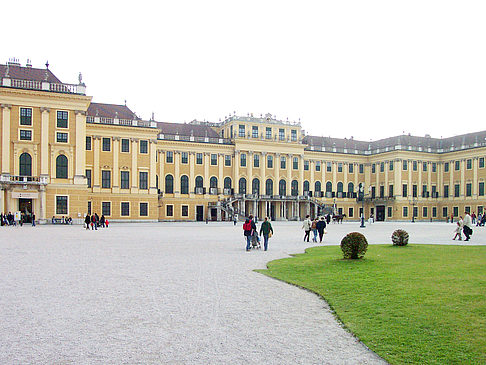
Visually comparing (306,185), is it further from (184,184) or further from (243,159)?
(184,184)

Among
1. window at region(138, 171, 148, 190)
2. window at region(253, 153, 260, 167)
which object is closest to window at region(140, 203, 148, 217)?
window at region(138, 171, 148, 190)

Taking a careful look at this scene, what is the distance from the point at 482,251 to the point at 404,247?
11.1 ft

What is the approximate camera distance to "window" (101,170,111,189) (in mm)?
62188

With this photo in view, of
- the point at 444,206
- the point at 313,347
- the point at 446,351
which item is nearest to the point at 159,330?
the point at 313,347

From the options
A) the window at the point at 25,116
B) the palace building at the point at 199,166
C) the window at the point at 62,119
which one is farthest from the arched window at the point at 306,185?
the window at the point at 25,116

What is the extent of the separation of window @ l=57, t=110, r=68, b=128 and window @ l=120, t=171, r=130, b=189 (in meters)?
11.9

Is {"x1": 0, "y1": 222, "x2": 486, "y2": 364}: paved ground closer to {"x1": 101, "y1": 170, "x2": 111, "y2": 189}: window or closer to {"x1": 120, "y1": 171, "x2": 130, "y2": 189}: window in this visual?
{"x1": 101, "y1": 170, "x2": 111, "y2": 189}: window

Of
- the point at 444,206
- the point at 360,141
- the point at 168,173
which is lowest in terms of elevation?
the point at 444,206

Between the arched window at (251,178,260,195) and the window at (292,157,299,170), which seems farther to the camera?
the window at (292,157,299,170)

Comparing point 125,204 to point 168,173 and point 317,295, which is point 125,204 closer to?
point 168,173

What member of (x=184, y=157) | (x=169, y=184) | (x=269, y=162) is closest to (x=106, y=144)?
(x=169, y=184)

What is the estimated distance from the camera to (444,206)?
83.6 m

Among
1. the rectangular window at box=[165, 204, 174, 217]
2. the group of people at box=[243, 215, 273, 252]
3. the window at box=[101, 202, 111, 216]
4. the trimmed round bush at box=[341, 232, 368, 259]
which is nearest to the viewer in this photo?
the trimmed round bush at box=[341, 232, 368, 259]

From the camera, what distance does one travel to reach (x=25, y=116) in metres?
51.1
